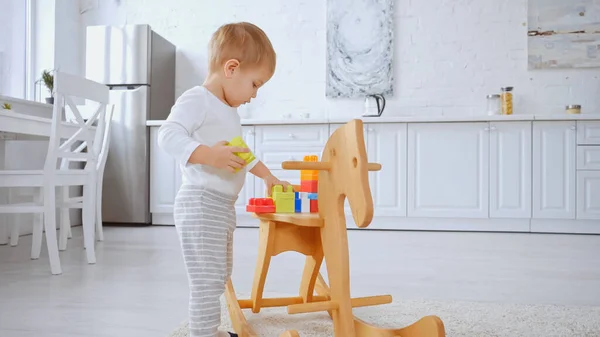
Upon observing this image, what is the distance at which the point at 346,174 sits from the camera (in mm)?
1108

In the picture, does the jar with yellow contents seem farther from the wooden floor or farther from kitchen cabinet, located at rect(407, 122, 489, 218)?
the wooden floor

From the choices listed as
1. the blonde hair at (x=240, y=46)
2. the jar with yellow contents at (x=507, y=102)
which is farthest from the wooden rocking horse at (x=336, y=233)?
the jar with yellow contents at (x=507, y=102)

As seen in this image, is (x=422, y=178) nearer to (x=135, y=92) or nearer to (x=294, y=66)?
(x=294, y=66)

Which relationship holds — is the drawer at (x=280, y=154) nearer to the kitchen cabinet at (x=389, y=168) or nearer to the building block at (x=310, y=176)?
the kitchen cabinet at (x=389, y=168)

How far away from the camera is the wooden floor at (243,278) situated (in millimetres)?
1488

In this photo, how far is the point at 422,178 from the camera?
146 inches

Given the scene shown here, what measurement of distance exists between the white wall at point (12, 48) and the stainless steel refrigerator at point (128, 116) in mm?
522

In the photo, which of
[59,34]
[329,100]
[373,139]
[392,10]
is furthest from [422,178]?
[59,34]

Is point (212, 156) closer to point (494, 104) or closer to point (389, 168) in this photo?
point (389, 168)

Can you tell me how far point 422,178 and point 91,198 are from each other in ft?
7.21

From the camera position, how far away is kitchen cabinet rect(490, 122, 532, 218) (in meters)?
3.57

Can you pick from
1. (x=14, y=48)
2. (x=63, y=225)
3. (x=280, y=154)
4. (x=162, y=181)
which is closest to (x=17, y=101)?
(x=63, y=225)

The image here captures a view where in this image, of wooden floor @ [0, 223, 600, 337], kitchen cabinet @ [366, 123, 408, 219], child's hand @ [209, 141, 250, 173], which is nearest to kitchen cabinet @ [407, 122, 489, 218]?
kitchen cabinet @ [366, 123, 408, 219]

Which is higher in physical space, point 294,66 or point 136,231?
point 294,66
